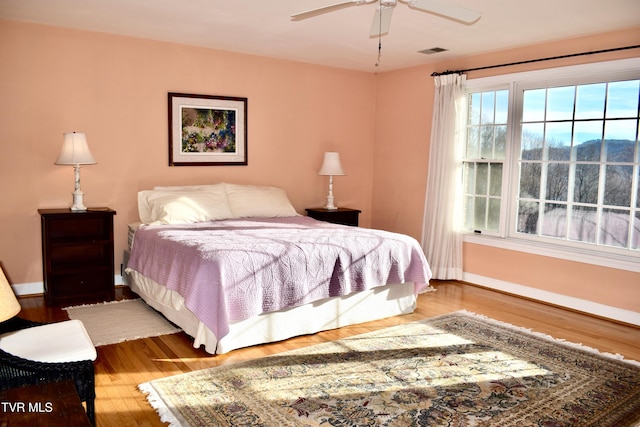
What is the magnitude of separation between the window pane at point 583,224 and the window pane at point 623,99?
84 centimetres

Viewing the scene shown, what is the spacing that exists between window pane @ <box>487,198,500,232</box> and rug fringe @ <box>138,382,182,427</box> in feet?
12.3

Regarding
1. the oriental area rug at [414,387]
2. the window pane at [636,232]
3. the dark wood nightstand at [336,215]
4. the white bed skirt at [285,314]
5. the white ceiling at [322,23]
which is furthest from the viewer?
the dark wood nightstand at [336,215]

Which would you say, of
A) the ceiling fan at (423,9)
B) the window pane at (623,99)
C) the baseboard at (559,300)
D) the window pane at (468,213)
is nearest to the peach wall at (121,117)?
the window pane at (468,213)

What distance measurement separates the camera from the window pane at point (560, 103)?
4.69m

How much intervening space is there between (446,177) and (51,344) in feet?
13.8

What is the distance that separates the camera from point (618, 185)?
14.3 feet

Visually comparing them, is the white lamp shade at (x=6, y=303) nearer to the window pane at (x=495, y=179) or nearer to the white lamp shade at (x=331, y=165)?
the white lamp shade at (x=331, y=165)

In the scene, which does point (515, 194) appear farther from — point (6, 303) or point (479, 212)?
point (6, 303)

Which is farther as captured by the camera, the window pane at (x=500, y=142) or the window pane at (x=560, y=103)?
the window pane at (x=500, y=142)

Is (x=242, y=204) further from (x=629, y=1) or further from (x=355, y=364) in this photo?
(x=629, y=1)

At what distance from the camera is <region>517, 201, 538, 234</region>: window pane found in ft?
16.4

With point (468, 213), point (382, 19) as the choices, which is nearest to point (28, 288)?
point (382, 19)

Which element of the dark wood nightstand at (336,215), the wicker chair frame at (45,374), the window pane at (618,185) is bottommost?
the wicker chair frame at (45,374)

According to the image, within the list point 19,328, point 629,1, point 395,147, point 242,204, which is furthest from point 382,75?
point 19,328
